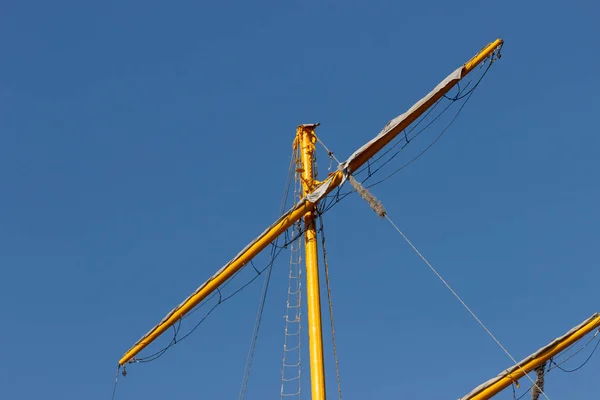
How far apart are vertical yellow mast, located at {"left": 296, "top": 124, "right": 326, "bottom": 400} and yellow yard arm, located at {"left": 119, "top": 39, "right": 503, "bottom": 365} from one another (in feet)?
2.01

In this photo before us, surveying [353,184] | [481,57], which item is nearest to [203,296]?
[353,184]

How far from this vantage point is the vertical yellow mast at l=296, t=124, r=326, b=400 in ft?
98.6

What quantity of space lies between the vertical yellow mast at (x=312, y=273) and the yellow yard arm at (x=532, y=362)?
5373 mm

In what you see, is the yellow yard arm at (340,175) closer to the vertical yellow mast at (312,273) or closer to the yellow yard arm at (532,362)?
the vertical yellow mast at (312,273)

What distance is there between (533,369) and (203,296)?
11328 millimetres

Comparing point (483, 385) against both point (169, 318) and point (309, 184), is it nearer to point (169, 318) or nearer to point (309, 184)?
point (309, 184)

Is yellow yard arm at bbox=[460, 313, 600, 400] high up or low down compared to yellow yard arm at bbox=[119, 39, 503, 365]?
down

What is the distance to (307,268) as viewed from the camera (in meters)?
33.0

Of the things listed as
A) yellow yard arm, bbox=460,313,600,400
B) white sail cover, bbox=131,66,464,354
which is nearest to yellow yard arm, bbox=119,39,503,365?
white sail cover, bbox=131,66,464,354

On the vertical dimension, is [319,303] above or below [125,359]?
below

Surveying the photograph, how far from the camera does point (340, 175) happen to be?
3325 centimetres

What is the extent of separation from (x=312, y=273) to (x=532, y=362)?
7.62 m

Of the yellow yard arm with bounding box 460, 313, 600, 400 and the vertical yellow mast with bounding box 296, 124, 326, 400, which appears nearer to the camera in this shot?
the vertical yellow mast with bounding box 296, 124, 326, 400

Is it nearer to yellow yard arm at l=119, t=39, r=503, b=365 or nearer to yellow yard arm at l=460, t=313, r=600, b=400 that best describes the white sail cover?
yellow yard arm at l=119, t=39, r=503, b=365
